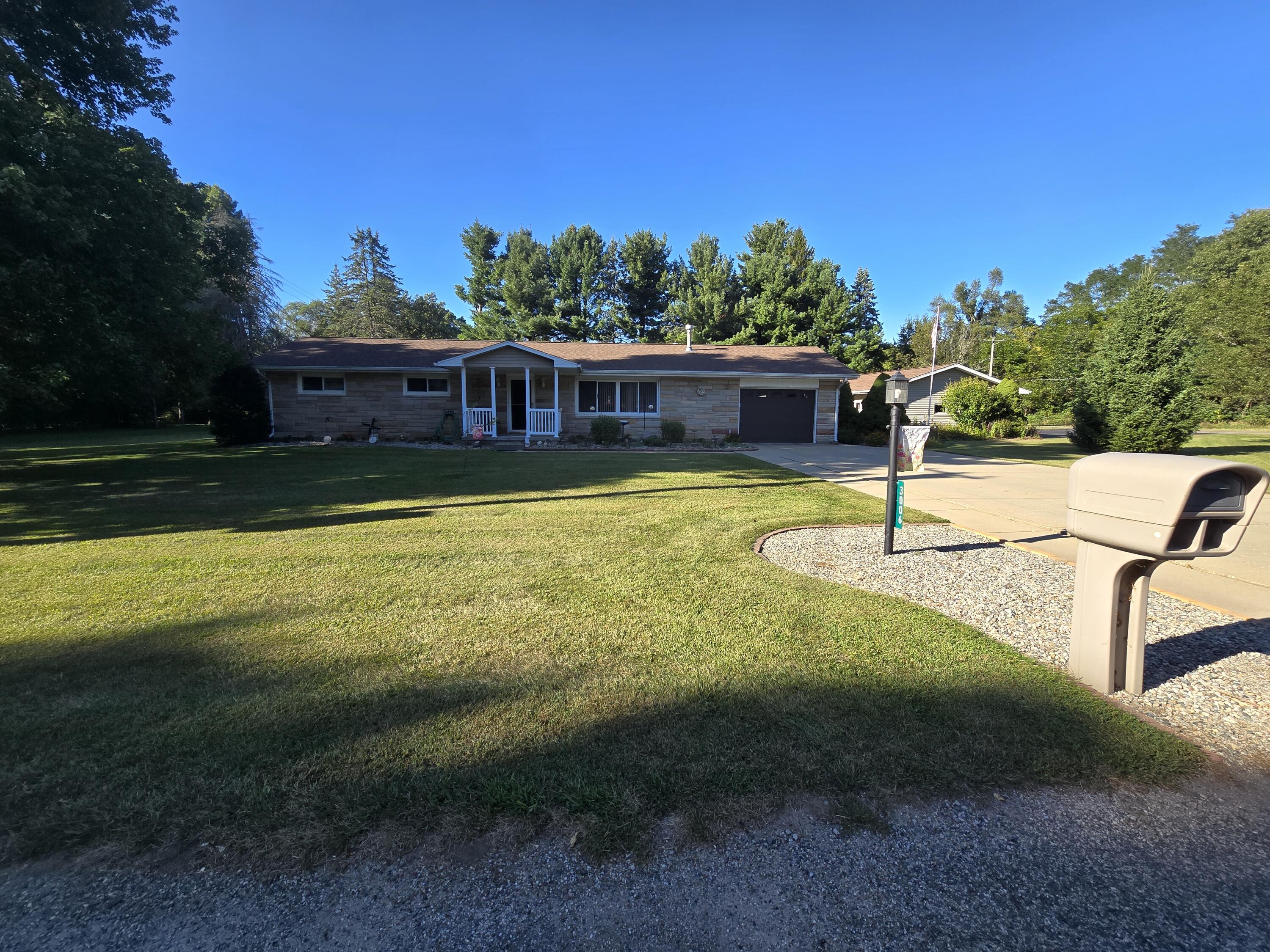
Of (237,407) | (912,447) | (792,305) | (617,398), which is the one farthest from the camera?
(792,305)

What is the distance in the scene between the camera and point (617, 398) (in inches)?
795

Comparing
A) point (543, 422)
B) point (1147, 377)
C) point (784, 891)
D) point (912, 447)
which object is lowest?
point (784, 891)

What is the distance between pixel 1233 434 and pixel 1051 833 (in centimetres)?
3549

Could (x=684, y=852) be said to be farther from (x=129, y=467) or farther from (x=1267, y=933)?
(x=129, y=467)

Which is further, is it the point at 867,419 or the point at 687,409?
the point at 867,419

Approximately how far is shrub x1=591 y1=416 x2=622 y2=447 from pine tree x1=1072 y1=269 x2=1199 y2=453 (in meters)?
14.3

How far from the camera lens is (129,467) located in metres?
12.2

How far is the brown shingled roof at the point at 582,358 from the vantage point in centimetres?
1891

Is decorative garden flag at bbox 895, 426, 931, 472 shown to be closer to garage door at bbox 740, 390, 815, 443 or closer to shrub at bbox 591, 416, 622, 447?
shrub at bbox 591, 416, 622, 447

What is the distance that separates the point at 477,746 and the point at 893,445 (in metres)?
4.60

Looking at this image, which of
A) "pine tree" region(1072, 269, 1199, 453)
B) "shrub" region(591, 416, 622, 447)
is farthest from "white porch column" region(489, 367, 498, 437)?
"pine tree" region(1072, 269, 1199, 453)

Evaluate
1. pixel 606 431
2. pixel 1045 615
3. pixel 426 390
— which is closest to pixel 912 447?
pixel 1045 615

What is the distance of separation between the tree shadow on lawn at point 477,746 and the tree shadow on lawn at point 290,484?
420cm

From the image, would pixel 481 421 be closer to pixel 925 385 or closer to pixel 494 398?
pixel 494 398
